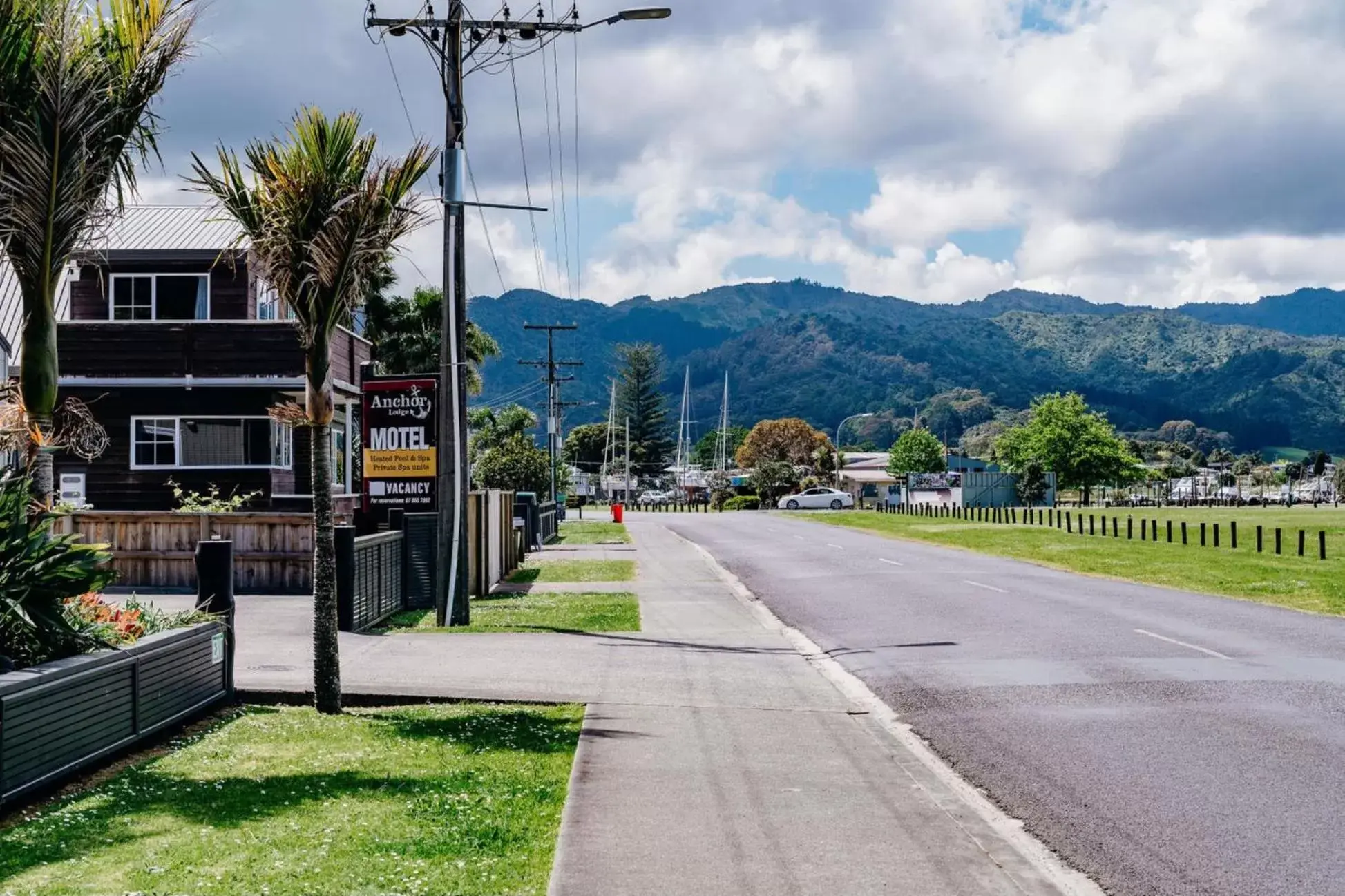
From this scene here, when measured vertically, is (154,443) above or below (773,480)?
above

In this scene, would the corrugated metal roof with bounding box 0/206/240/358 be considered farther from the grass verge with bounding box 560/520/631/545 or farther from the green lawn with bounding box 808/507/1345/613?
the green lawn with bounding box 808/507/1345/613

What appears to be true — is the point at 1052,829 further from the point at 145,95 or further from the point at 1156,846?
the point at 145,95

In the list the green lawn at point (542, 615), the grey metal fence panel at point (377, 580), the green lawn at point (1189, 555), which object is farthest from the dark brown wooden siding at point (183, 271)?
the green lawn at point (1189, 555)

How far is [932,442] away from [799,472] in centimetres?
4614

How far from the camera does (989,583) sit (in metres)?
25.4

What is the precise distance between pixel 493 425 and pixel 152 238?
5862 centimetres

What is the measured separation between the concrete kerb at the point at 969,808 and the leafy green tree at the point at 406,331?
36.9 metres

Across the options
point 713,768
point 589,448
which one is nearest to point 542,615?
point 713,768

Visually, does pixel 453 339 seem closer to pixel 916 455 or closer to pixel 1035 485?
pixel 1035 485

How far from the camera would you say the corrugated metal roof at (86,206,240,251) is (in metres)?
28.8

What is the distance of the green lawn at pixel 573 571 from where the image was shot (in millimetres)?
27359

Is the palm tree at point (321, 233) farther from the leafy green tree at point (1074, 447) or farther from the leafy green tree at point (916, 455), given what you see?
the leafy green tree at point (916, 455)

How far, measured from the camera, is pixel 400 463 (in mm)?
21984

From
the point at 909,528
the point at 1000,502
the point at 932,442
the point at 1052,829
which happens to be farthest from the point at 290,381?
the point at 932,442
